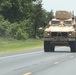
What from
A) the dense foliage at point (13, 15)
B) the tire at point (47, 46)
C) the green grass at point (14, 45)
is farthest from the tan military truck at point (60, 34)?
the dense foliage at point (13, 15)

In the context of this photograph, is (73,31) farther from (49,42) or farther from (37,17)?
(37,17)

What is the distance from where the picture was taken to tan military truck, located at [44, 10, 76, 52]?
35844 mm

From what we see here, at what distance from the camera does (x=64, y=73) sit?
16.4 metres

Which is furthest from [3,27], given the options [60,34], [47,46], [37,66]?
[37,66]

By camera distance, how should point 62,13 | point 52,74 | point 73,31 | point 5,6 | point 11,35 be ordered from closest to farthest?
point 52,74
point 73,31
point 62,13
point 5,6
point 11,35

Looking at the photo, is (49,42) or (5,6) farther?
(5,6)

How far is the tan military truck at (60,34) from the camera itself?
35.8 metres

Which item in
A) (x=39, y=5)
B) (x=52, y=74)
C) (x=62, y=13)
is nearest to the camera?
(x=52, y=74)

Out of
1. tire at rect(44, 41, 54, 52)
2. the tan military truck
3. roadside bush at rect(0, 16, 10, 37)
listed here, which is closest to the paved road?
the tan military truck

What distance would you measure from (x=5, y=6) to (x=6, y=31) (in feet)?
14.5

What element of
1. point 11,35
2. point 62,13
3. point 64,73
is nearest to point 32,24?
point 11,35

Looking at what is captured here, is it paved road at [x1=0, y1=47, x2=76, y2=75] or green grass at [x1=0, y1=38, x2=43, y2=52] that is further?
green grass at [x1=0, y1=38, x2=43, y2=52]

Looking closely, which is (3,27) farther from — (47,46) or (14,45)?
(47,46)

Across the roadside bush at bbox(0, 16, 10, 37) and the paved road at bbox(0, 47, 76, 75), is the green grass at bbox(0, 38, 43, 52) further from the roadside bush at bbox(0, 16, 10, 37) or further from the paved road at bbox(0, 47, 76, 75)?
the paved road at bbox(0, 47, 76, 75)
